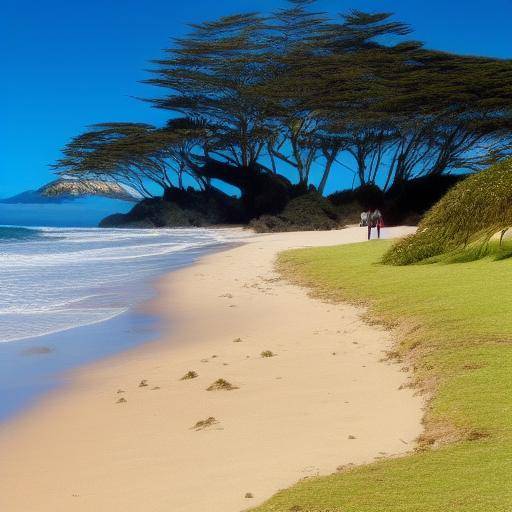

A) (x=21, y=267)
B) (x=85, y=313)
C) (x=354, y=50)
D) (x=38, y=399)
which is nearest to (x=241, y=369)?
(x=38, y=399)

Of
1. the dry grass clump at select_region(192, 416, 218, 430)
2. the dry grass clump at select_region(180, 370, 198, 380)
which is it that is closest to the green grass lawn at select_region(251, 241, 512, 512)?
the dry grass clump at select_region(192, 416, 218, 430)

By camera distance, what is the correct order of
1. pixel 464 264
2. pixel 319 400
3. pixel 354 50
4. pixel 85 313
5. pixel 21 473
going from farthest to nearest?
1. pixel 354 50
2. pixel 464 264
3. pixel 85 313
4. pixel 319 400
5. pixel 21 473

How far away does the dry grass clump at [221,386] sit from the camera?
691 centimetres

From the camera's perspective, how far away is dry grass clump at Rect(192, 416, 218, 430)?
5.79 metres

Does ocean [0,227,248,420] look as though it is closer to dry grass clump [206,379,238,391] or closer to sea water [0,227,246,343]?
sea water [0,227,246,343]

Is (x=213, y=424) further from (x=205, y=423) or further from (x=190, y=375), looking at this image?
(x=190, y=375)

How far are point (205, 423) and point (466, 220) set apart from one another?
386 inches

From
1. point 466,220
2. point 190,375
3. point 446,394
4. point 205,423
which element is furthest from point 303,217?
point 205,423

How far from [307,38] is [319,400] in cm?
4654

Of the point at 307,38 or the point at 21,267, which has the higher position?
the point at 307,38

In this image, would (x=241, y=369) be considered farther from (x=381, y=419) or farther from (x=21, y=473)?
(x=21, y=473)

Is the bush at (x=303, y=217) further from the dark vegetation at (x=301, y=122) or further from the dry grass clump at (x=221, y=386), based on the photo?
the dry grass clump at (x=221, y=386)

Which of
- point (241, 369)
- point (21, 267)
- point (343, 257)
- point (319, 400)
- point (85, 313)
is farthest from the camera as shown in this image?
point (21, 267)

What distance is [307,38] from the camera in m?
50.2
